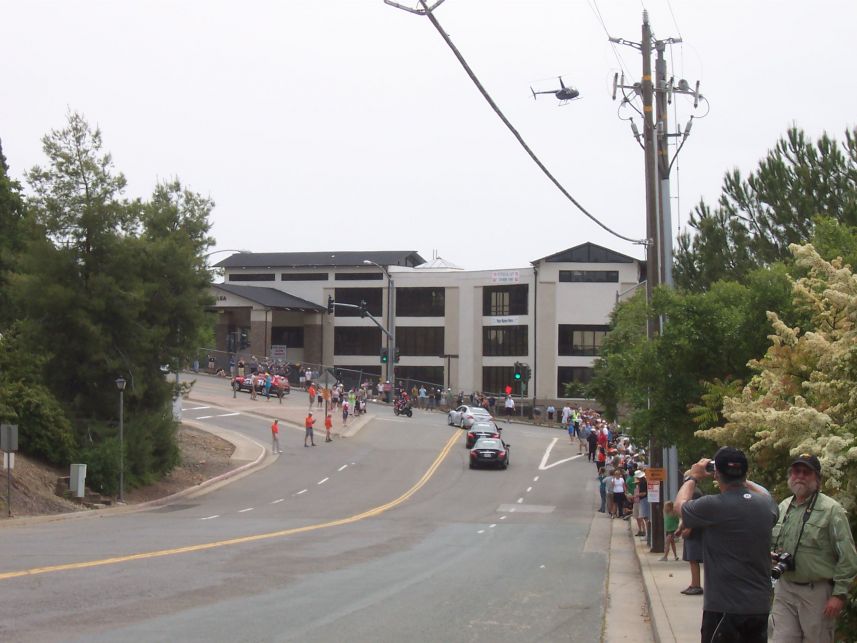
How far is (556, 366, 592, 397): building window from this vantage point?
258 feet

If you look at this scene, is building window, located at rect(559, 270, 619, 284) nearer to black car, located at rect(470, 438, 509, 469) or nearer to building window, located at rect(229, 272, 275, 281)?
building window, located at rect(229, 272, 275, 281)

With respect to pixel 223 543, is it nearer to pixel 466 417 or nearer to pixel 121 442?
pixel 121 442

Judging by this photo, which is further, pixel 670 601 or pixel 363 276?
pixel 363 276

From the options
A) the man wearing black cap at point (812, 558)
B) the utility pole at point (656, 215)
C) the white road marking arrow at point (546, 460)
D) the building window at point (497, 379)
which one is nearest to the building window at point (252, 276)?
the building window at point (497, 379)

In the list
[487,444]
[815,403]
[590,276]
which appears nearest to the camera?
[815,403]

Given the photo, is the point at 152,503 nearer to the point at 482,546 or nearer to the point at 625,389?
the point at 482,546

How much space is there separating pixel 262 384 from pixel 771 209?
4068 centimetres

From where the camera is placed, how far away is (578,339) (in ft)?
260

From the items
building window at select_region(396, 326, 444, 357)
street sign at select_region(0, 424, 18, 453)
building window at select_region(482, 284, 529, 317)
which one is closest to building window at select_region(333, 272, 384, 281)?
building window at select_region(396, 326, 444, 357)

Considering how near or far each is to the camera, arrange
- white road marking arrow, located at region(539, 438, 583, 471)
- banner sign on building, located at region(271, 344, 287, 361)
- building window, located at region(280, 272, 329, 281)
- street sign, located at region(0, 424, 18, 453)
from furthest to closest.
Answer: building window, located at region(280, 272, 329, 281) < banner sign on building, located at region(271, 344, 287, 361) < white road marking arrow, located at region(539, 438, 583, 471) < street sign, located at region(0, 424, 18, 453)

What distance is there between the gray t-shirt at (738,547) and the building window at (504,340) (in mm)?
73956

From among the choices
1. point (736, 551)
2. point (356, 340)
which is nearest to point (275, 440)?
point (736, 551)

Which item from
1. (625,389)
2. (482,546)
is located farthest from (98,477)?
(625,389)

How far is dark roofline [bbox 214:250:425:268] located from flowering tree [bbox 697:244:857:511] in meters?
77.8
